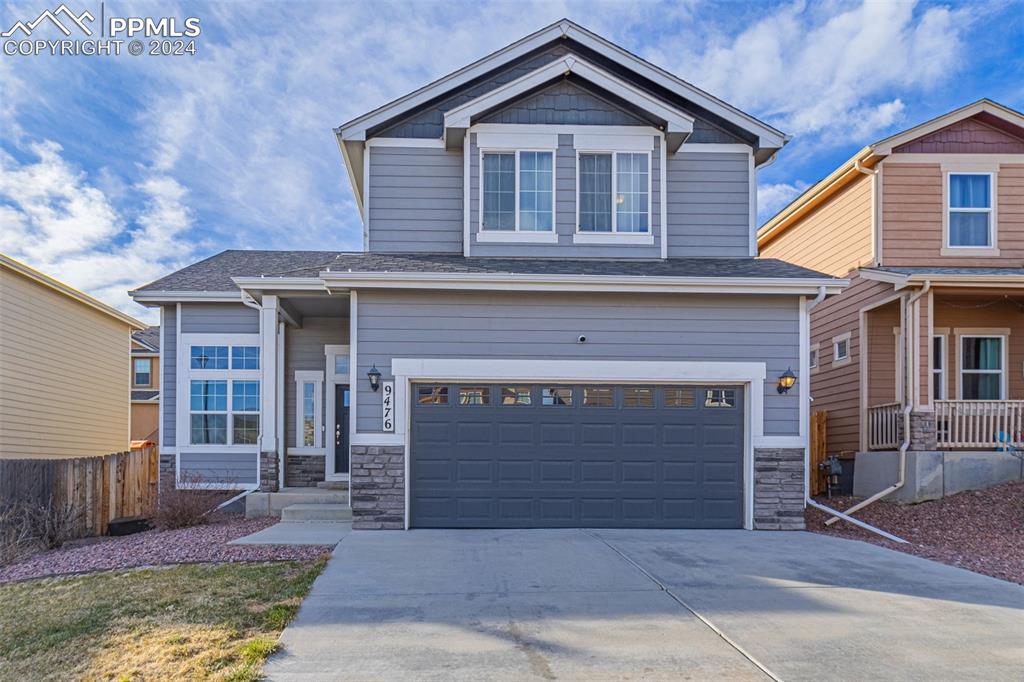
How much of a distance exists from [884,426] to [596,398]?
21.3 ft

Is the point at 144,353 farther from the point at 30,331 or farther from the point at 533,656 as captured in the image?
the point at 533,656

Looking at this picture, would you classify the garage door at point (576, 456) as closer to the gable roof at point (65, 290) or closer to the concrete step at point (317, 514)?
the concrete step at point (317, 514)

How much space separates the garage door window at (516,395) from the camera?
393 inches

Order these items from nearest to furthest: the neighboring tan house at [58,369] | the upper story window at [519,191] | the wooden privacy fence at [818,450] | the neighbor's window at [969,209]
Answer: the upper story window at [519,191], the neighbor's window at [969,209], the wooden privacy fence at [818,450], the neighboring tan house at [58,369]

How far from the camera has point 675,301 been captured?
10.1 metres

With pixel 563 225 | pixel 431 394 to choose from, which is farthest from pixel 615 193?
pixel 431 394

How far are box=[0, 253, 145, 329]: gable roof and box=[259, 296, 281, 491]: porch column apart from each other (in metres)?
6.94

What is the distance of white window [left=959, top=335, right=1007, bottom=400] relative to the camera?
45.3 feet

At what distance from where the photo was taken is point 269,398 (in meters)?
11.3

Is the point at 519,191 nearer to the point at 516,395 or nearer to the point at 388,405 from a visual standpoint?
the point at 516,395

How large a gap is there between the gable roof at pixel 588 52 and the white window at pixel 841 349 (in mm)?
5171

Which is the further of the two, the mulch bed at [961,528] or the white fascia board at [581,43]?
the white fascia board at [581,43]

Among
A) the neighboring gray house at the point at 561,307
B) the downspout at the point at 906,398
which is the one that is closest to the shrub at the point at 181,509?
the neighboring gray house at the point at 561,307

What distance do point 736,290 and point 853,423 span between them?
252 inches
